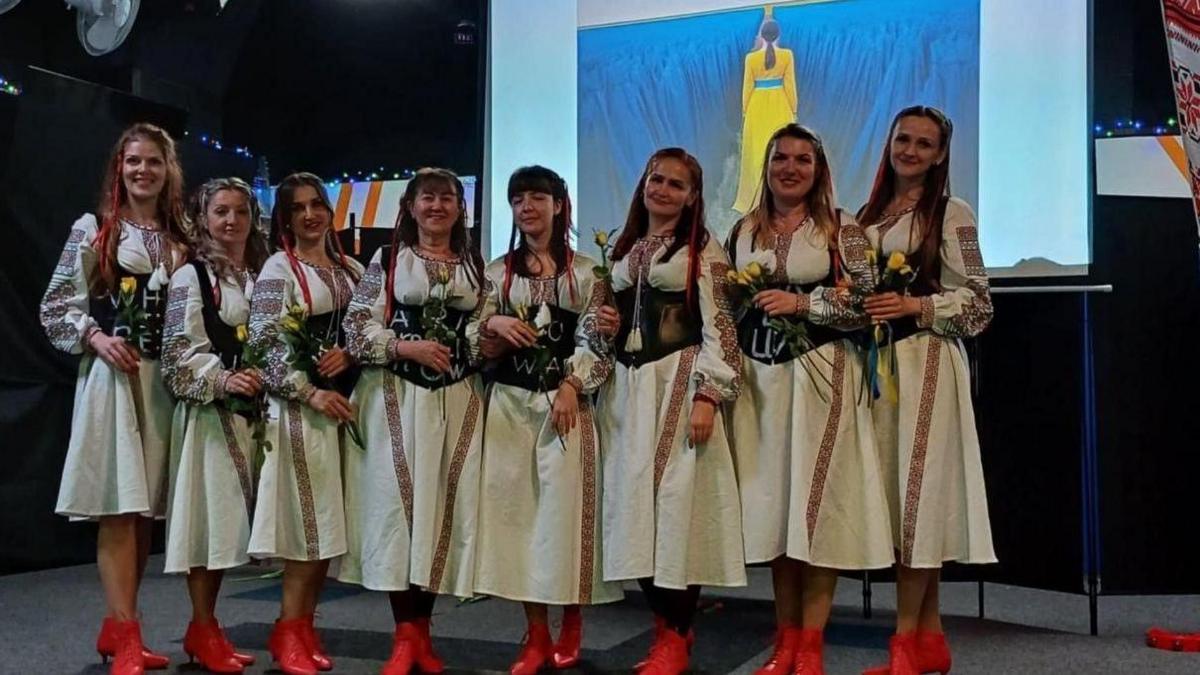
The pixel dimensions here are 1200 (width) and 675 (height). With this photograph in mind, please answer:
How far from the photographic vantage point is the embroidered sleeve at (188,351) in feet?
10.2

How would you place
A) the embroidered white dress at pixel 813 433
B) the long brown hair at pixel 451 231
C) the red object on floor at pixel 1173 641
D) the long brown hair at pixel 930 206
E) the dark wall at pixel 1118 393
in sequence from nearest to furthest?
the embroidered white dress at pixel 813 433, the long brown hair at pixel 930 206, the long brown hair at pixel 451 231, the red object on floor at pixel 1173 641, the dark wall at pixel 1118 393

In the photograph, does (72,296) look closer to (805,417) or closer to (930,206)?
(805,417)

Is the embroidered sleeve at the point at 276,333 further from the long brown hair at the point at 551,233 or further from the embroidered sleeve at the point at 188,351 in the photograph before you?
the long brown hair at the point at 551,233

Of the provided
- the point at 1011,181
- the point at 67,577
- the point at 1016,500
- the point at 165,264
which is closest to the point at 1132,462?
the point at 1016,500

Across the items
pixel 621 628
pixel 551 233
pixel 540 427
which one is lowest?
pixel 621 628

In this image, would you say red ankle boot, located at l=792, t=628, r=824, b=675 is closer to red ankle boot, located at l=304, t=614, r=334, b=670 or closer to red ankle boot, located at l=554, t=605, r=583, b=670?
red ankle boot, located at l=554, t=605, r=583, b=670

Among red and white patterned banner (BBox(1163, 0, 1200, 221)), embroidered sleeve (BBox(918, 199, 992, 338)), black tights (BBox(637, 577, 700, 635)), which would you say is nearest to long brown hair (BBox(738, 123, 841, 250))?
embroidered sleeve (BBox(918, 199, 992, 338))

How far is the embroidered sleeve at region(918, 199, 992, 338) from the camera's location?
2842mm

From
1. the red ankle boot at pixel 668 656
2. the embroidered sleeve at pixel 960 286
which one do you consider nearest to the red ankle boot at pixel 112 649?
the red ankle boot at pixel 668 656

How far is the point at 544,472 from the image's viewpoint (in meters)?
3.01

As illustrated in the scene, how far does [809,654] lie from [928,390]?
2.46 ft

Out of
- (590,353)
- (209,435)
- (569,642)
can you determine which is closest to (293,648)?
(209,435)

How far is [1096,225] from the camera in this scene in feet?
14.3

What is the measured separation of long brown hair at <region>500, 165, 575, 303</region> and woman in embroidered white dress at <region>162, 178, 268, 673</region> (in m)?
0.79
